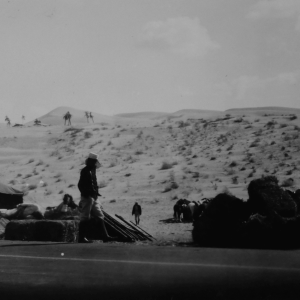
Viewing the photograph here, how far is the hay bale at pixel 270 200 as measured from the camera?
1067 cm

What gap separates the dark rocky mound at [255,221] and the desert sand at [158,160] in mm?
19414

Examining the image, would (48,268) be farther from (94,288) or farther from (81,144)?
(81,144)

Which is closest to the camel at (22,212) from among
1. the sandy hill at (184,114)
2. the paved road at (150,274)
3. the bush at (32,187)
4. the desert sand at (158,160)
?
the desert sand at (158,160)

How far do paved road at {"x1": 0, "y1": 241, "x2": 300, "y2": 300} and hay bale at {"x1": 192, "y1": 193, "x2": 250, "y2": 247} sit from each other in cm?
197

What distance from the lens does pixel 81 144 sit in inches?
2440

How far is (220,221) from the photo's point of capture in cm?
1108

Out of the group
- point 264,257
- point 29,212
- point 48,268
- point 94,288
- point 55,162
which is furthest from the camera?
point 55,162

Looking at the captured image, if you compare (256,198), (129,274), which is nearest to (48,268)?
(129,274)

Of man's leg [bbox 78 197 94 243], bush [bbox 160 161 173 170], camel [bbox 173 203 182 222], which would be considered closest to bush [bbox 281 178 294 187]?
camel [bbox 173 203 182 222]

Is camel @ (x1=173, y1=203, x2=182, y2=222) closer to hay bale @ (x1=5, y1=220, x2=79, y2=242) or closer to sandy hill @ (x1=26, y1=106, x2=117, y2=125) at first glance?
hay bale @ (x1=5, y1=220, x2=79, y2=242)

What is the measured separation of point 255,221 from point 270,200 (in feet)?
2.15

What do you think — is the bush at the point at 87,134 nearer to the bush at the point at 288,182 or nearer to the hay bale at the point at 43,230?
the bush at the point at 288,182

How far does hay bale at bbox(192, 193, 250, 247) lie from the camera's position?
35.5 ft

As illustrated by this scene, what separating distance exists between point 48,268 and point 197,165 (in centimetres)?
4037
